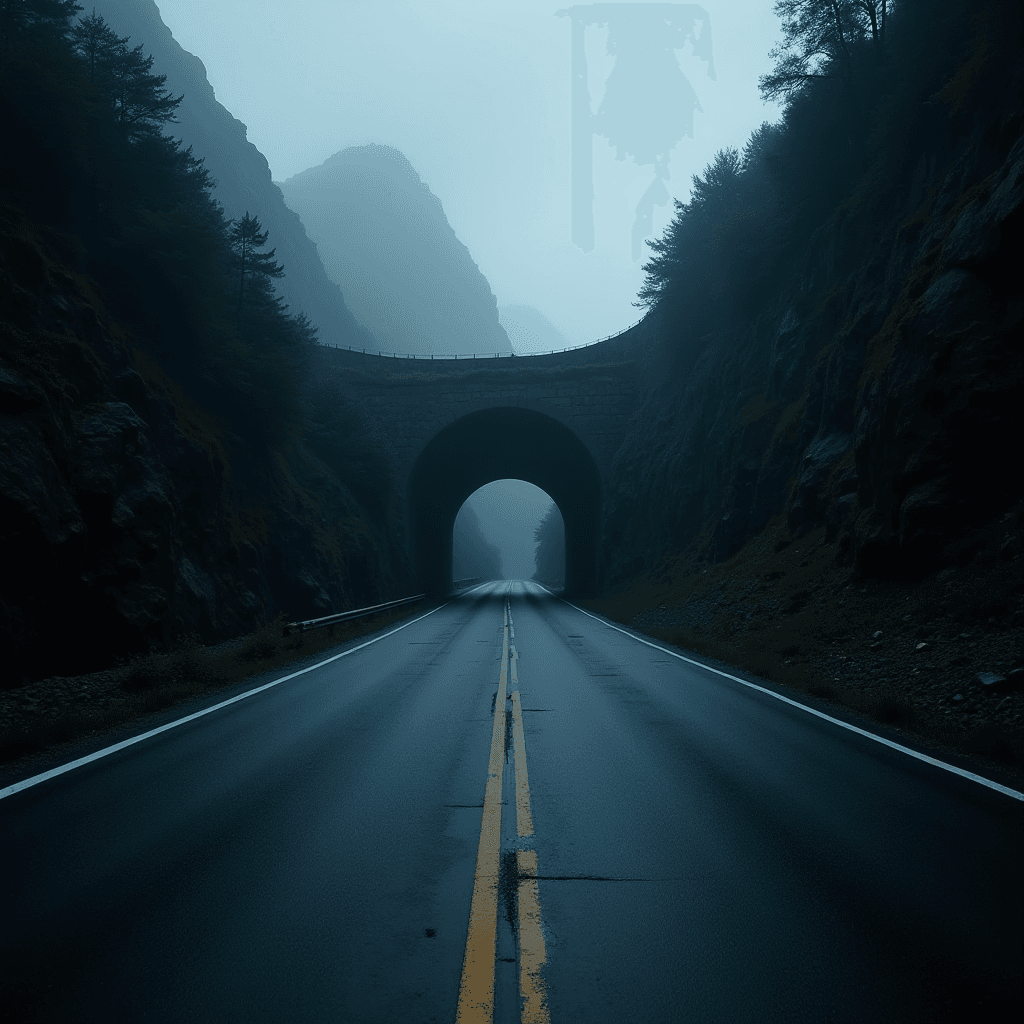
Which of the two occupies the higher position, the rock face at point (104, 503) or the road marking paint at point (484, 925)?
the rock face at point (104, 503)

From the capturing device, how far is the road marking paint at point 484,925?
9.37 ft

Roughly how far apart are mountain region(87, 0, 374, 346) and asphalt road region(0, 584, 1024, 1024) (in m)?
94.0

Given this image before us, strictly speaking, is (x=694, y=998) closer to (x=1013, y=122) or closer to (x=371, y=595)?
(x=1013, y=122)

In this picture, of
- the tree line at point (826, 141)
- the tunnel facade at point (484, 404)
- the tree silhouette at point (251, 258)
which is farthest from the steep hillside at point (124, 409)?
the tree line at point (826, 141)

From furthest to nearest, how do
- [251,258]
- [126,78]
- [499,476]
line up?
[499,476], [251,258], [126,78]

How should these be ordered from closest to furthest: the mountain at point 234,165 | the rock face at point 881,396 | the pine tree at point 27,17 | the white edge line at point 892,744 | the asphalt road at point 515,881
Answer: the asphalt road at point 515,881 → the white edge line at point 892,744 → the rock face at point 881,396 → the pine tree at point 27,17 → the mountain at point 234,165

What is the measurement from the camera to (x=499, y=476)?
195 ft

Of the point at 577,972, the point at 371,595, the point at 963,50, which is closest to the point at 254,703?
the point at 577,972

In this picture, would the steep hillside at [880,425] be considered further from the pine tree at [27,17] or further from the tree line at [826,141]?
the pine tree at [27,17]

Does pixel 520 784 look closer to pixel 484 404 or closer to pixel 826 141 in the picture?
pixel 826 141

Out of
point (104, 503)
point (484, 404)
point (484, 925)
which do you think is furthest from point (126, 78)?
point (484, 925)

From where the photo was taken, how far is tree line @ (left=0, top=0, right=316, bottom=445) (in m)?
15.9

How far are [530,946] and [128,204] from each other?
22598mm

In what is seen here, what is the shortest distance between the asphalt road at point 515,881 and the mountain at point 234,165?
9397 centimetres
